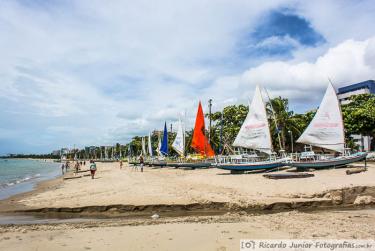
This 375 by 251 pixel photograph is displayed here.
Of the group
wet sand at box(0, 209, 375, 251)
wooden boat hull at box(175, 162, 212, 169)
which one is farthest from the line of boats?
wet sand at box(0, 209, 375, 251)

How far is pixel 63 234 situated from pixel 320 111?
28.8m

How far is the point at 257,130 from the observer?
33406 mm

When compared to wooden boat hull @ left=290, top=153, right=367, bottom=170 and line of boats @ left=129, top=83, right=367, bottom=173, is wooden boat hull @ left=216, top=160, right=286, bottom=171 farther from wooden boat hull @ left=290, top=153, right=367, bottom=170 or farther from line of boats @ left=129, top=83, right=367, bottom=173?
wooden boat hull @ left=290, top=153, right=367, bottom=170

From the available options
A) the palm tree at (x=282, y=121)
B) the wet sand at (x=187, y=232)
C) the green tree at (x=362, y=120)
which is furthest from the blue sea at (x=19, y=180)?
the green tree at (x=362, y=120)

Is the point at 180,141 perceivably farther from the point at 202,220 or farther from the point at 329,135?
the point at 202,220

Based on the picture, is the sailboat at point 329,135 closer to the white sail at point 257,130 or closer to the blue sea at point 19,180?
the white sail at point 257,130

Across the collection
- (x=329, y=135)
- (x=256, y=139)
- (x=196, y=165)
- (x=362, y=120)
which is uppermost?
(x=362, y=120)

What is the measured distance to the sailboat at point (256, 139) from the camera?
32500mm

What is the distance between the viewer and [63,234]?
32.9 feet

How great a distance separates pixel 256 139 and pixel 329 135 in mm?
7033

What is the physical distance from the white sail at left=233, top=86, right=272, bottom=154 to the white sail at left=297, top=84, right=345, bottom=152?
3.95 metres

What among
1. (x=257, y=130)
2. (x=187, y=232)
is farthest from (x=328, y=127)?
(x=187, y=232)

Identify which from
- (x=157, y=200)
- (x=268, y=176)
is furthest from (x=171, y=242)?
(x=268, y=176)

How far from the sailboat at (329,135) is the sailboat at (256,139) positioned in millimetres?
2978
